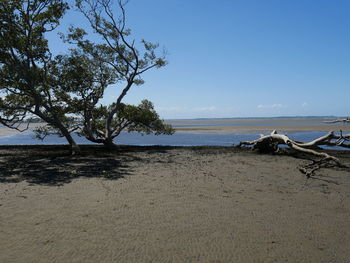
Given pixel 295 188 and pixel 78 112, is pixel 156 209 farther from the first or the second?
pixel 78 112

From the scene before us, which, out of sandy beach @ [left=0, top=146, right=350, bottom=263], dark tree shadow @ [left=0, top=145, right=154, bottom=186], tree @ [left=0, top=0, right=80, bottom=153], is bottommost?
sandy beach @ [left=0, top=146, right=350, bottom=263]

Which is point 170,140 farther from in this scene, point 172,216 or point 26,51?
point 172,216

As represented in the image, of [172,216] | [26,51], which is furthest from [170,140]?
[172,216]

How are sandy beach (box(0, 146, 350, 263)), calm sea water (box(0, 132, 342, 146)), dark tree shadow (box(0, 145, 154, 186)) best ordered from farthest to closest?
1. calm sea water (box(0, 132, 342, 146))
2. dark tree shadow (box(0, 145, 154, 186))
3. sandy beach (box(0, 146, 350, 263))

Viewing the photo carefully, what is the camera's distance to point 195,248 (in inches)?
179

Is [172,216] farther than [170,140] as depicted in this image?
No

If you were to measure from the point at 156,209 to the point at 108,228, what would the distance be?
1.35 m

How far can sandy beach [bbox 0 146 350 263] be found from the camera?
441 cm

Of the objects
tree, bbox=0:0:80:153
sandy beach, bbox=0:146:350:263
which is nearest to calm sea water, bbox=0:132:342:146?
tree, bbox=0:0:80:153

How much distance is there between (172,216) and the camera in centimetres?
594

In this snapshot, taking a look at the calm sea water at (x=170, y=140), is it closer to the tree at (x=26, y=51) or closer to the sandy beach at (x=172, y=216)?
the tree at (x=26, y=51)

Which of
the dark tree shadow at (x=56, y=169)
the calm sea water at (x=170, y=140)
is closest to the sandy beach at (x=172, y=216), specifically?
the dark tree shadow at (x=56, y=169)

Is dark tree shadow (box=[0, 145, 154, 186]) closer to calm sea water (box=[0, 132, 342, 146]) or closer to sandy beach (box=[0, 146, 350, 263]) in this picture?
sandy beach (box=[0, 146, 350, 263])

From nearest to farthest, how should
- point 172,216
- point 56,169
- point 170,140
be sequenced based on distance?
point 172,216 → point 56,169 → point 170,140
